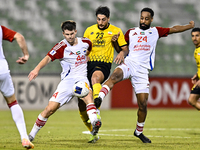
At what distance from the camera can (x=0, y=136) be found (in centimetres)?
738

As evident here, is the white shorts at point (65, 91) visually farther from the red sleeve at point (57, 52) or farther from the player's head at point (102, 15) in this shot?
the player's head at point (102, 15)

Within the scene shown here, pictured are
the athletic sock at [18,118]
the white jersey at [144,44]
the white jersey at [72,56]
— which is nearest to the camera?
the athletic sock at [18,118]

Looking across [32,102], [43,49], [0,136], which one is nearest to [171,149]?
[0,136]

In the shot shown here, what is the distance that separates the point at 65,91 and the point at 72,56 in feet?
2.02

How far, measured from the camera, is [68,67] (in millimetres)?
6477

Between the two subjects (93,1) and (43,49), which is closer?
Result: (43,49)

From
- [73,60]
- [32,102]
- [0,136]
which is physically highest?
[73,60]

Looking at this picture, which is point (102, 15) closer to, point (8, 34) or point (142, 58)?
point (142, 58)

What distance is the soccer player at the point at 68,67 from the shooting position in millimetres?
6215

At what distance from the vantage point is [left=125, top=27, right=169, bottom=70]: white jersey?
7113 mm

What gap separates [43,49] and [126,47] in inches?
454

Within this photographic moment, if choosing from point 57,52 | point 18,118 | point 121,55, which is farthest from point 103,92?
point 18,118

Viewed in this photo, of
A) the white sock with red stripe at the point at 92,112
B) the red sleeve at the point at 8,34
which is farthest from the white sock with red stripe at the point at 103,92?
the red sleeve at the point at 8,34

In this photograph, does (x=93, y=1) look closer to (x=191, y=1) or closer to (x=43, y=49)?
Answer: (x=43, y=49)
